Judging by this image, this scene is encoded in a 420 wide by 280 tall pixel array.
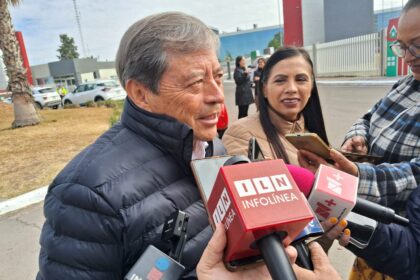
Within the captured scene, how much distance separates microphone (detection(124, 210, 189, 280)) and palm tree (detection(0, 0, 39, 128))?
10.6 metres

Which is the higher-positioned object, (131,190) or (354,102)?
(131,190)

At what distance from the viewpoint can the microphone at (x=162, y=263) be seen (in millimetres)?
780

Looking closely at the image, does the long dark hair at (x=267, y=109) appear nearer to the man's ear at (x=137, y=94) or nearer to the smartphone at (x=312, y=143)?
the smartphone at (x=312, y=143)

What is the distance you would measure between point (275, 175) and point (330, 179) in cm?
31

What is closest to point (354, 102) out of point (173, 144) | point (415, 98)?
point (415, 98)

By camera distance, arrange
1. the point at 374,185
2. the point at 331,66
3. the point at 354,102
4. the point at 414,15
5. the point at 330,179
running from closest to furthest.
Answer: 1. the point at 330,179
2. the point at 374,185
3. the point at 414,15
4. the point at 354,102
5. the point at 331,66

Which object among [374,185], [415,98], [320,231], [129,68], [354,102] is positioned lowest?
[354,102]

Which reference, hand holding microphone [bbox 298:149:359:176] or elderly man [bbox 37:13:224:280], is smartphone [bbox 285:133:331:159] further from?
elderly man [bbox 37:13:224:280]

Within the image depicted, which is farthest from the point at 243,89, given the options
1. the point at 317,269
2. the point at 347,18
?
the point at 347,18

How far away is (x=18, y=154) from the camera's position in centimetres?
668

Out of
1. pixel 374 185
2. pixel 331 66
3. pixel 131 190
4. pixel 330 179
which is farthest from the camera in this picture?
pixel 331 66

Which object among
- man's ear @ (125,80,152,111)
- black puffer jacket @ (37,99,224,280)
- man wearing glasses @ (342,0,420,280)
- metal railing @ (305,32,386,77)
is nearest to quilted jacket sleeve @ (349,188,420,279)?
man wearing glasses @ (342,0,420,280)

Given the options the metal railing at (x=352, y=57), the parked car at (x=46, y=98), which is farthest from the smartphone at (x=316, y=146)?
the parked car at (x=46, y=98)

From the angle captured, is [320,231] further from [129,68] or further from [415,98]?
[415,98]
